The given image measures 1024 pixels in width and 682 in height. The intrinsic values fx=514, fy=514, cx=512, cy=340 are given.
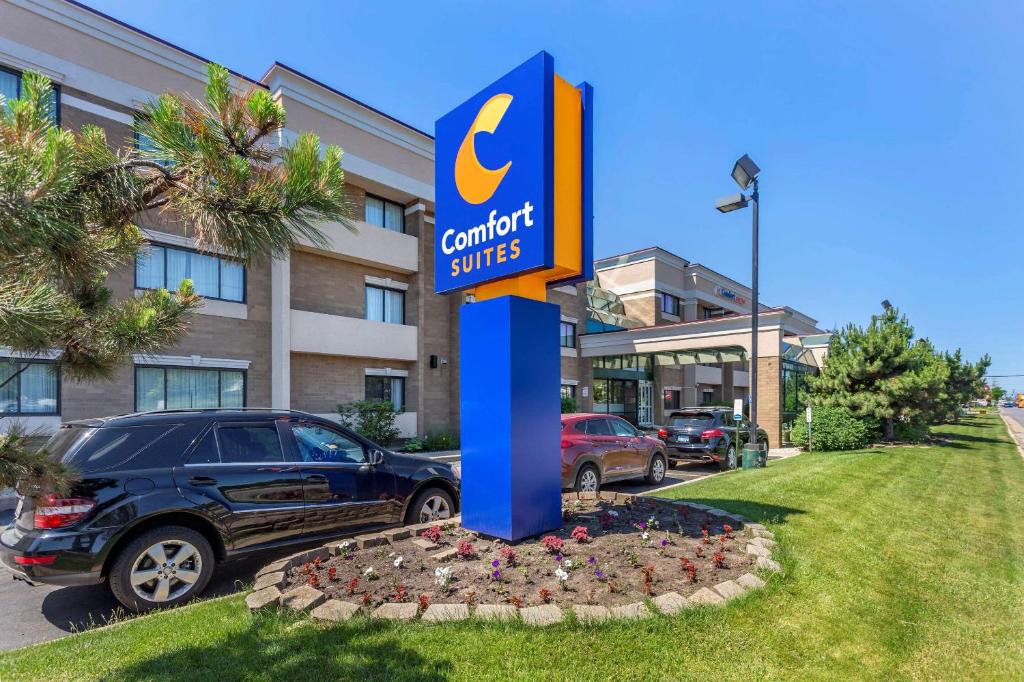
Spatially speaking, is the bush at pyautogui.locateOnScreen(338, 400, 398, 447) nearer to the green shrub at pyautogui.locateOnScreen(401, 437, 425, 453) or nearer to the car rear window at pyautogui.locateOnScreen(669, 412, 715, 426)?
the green shrub at pyautogui.locateOnScreen(401, 437, 425, 453)

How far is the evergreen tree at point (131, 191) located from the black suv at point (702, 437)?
42.7 ft

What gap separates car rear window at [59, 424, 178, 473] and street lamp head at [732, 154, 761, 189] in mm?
12000

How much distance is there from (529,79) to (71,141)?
398cm

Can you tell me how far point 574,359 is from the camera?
26.3 meters

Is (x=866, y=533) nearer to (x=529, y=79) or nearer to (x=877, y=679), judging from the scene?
(x=877, y=679)

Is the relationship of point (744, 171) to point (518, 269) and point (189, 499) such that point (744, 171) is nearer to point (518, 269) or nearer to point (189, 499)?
point (518, 269)

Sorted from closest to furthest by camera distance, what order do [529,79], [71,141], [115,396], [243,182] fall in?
[71,141], [243,182], [529,79], [115,396]

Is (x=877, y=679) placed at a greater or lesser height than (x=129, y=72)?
lesser

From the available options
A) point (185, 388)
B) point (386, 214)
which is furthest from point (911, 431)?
point (185, 388)

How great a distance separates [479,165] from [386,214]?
14.6m

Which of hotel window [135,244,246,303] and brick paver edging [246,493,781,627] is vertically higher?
hotel window [135,244,246,303]

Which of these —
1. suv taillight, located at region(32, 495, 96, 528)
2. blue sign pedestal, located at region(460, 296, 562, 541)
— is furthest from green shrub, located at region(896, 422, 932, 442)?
suv taillight, located at region(32, 495, 96, 528)

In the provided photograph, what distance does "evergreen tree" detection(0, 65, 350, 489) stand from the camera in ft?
7.49

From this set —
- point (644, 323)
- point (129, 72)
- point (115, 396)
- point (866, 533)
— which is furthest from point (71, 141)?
point (644, 323)
